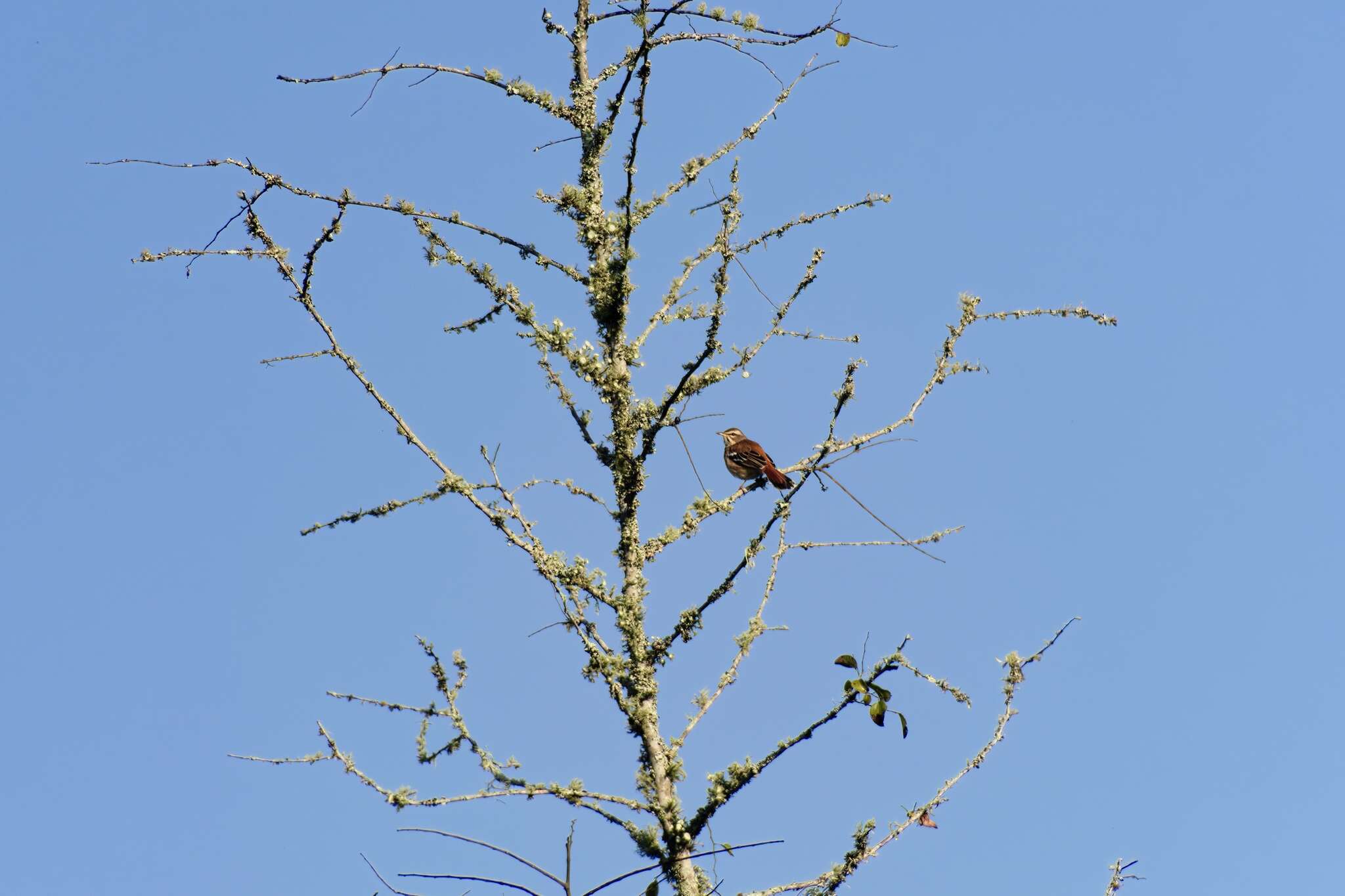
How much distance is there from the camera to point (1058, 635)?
16.5ft

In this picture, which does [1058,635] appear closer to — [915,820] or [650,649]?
[915,820]

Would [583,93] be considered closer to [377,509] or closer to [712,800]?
[377,509]

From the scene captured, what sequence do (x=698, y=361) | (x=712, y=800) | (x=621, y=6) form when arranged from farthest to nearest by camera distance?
1. (x=621, y=6)
2. (x=698, y=361)
3. (x=712, y=800)

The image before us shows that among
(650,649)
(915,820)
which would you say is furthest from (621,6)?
(915,820)

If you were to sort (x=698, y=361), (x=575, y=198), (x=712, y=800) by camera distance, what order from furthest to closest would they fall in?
1. (x=575, y=198)
2. (x=698, y=361)
3. (x=712, y=800)

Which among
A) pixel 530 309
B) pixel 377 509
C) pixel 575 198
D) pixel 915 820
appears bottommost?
pixel 915 820

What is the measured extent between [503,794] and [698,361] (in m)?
1.83

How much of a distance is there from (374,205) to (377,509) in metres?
1.28

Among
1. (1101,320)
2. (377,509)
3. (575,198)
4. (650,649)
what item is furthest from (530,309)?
(1101,320)

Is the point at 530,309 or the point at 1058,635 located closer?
the point at 1058,635

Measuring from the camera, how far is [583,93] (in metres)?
6.27

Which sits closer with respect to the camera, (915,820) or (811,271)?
(915,820)

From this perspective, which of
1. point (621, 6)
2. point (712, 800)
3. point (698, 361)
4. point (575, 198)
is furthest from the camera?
point (575, 198)

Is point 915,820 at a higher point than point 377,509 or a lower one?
lower
